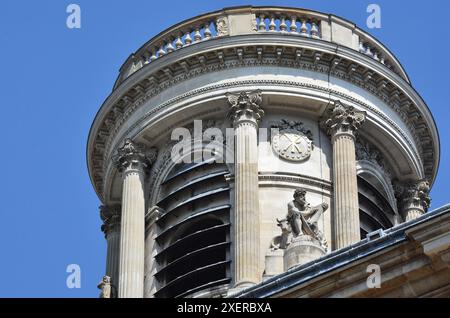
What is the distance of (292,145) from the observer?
58500 mm

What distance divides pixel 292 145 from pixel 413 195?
206 inches

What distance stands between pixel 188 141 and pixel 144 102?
2184mm

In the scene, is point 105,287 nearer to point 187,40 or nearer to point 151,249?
point 151,249

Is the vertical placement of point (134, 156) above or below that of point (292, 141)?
above

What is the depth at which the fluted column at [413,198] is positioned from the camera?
61.3 m

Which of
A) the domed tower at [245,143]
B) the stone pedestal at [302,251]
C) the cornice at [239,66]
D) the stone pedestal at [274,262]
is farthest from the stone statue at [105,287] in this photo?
the stone pedestal at [302,251]

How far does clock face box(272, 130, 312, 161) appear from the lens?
5825 centimetres

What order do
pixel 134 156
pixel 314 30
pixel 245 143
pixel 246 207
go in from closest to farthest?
pixel 246 207
pixel 245 143
pixel 134 156
pixel 314 30

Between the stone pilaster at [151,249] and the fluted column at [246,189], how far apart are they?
125 inches

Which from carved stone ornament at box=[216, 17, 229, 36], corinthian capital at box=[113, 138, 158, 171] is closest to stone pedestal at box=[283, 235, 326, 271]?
corinthian capital at box=[113, 138, 158, 171]

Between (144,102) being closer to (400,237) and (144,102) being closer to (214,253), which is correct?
(214,253)

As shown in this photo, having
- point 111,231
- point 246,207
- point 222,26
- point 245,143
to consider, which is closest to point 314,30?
point 222,26

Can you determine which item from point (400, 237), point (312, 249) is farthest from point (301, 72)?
point (400, 237)

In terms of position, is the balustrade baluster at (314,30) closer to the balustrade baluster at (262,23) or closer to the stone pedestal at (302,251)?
the balustrade baluster at (262,23)
